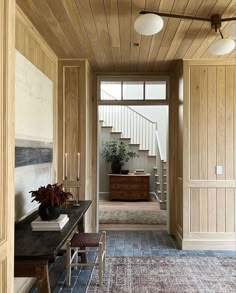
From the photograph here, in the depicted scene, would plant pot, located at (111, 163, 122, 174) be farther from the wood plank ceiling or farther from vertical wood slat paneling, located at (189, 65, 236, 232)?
vertical wood slat paneling, located at (189, 65, 236, 232)

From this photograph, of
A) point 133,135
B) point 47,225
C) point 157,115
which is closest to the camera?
point 47,225

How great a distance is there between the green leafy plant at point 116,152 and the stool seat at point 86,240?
550 cm

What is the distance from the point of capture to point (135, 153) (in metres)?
9.47

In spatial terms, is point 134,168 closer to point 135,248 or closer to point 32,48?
point 135,248

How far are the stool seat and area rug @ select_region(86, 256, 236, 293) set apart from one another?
1.44 ft

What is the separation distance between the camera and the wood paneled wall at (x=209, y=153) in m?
4.57

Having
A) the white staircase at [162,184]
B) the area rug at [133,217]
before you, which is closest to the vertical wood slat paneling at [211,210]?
the area rug at [133,217]

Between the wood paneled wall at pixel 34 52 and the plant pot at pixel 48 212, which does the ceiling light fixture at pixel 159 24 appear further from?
the plant pot at pixel 48 212

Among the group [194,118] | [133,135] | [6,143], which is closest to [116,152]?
[133,135]

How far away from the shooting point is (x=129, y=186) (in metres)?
8.78

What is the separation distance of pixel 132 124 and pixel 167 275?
6528 millimetres

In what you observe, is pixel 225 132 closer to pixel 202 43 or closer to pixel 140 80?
pixel 202 43

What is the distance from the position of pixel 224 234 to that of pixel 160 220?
202 centimetres

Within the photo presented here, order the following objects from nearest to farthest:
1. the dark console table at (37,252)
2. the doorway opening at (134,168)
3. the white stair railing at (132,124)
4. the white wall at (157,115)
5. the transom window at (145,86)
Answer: the dark console table at (37,252) → the transom window at (145,86) → the doorway opening at (134,168) → the white stair railing at (132,124) → the white wall at (157,115)
